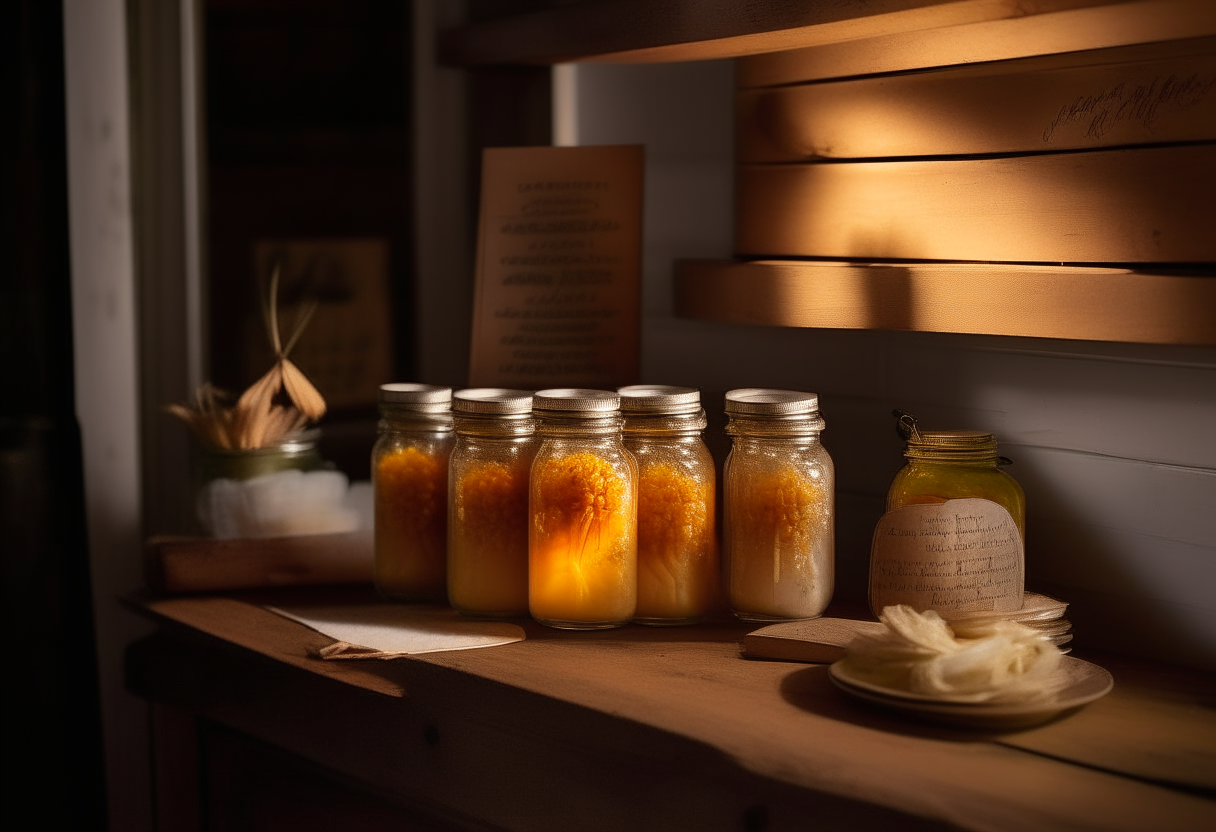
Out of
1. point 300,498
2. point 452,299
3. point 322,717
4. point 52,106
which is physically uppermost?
point 52,106

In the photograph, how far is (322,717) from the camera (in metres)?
1.21

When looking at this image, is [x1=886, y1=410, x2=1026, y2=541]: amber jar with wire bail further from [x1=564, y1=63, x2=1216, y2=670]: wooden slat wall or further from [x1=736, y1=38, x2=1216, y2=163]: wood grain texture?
[x1=736, y1=38, x2=1216, y2=163]: wood grain texture

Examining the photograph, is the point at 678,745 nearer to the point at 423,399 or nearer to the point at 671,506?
the point at 671,506

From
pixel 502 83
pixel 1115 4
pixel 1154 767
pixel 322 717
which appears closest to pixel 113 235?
pixel 502 83

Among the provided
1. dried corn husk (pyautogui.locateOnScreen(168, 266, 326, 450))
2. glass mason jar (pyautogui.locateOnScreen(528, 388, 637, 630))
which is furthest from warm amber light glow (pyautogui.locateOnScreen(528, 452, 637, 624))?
dried corn husk (pyautogui.locateOnScreen(168, 266, 326, 450))

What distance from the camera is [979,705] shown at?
95cm

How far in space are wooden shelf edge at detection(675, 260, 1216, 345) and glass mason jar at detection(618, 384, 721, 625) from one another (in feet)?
0.67

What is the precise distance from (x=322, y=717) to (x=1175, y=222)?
0.89m

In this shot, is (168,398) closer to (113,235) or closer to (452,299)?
(113,235)

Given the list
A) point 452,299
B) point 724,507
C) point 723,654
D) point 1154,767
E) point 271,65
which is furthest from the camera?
point 452,299

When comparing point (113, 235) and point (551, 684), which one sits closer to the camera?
point (551, 684)

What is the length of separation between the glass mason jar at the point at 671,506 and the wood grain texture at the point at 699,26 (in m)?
0.37

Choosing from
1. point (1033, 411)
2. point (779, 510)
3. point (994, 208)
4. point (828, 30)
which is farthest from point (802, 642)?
point (828, 30)

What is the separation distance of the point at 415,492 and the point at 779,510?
379 millimetres
